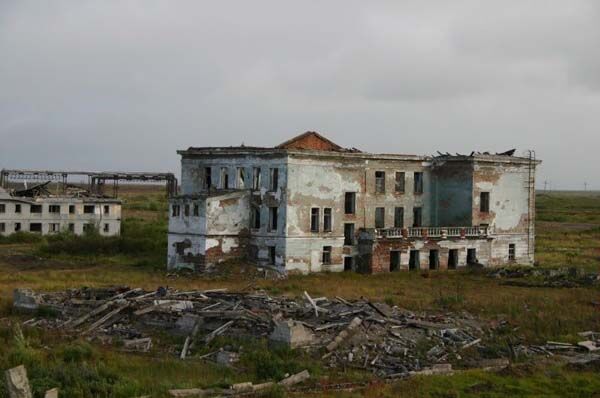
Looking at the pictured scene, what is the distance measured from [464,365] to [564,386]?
3200 millimetres

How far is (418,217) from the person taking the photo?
4903 centimetres

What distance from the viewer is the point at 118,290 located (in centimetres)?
3083

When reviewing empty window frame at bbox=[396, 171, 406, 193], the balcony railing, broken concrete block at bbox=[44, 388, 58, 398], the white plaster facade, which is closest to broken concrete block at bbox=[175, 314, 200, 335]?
broken concrete block at bbox=[44, 388, 58, 398]

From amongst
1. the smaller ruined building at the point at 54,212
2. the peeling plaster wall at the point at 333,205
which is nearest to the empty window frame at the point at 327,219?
the peeling plaster wall at the point at 333,205

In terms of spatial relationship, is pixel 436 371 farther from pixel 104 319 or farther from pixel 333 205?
pixel 333 205

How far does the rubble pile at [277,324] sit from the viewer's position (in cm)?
2273

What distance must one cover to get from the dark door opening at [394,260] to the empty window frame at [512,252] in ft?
29.5

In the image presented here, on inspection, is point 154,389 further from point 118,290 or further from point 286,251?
point 286,251

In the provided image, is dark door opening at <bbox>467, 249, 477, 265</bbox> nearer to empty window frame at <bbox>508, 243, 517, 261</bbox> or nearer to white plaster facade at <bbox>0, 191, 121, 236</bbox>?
empty window frame at <bbox>508, 243, 517, 261</bbox>

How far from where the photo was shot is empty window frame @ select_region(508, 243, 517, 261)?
5033 cm

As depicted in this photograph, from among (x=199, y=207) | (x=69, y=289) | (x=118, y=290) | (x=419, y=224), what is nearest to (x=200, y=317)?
(x=118, y=290)

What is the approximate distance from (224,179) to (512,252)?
18243mm

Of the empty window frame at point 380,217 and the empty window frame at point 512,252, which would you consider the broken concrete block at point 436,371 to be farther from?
the empty window frame at point 512,252

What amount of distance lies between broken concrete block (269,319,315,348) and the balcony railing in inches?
836
